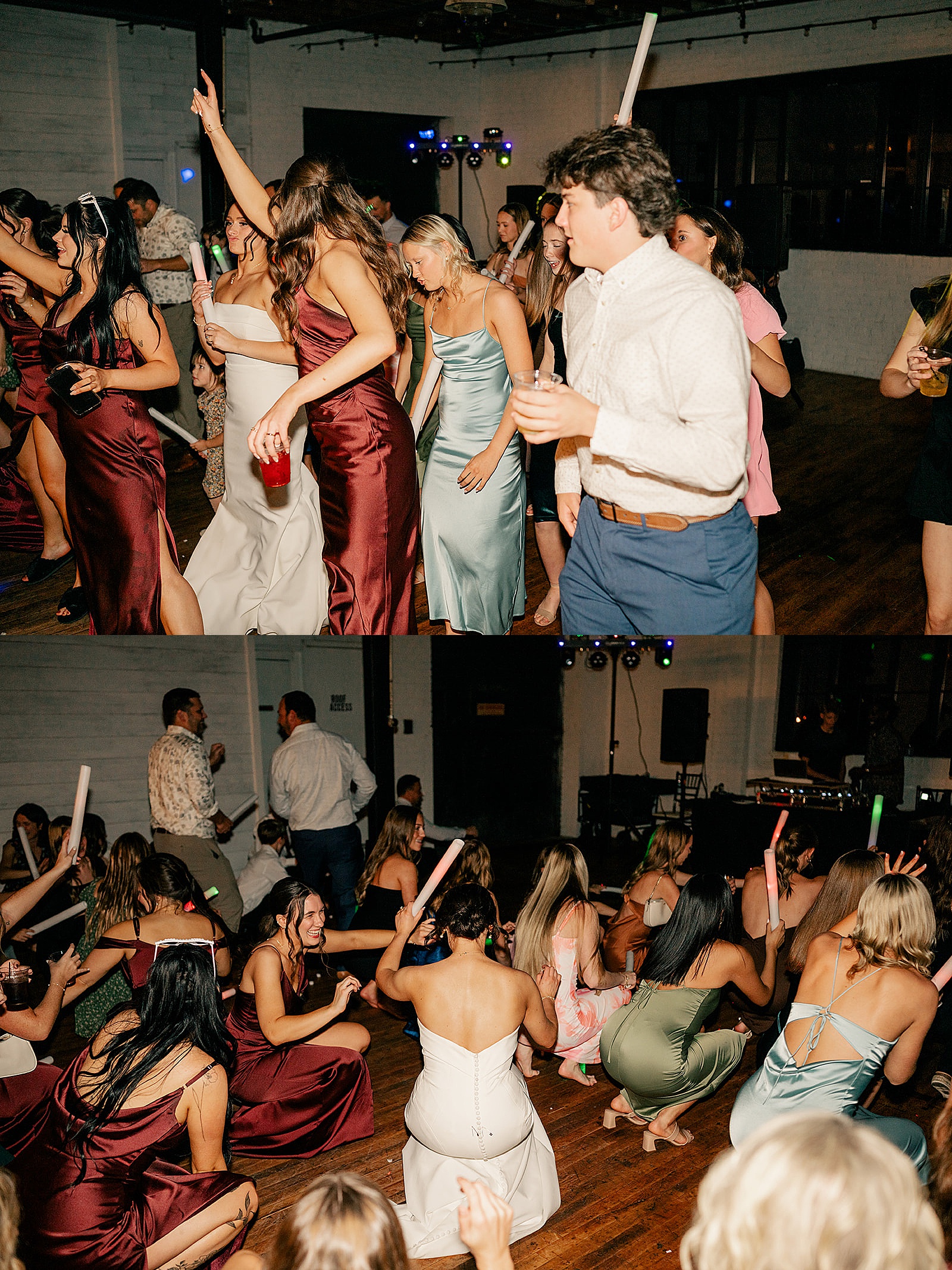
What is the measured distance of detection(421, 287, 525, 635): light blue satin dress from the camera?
3.08m

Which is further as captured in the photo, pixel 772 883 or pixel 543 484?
pixel 543 484

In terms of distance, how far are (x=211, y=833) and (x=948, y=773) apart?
14.6ft

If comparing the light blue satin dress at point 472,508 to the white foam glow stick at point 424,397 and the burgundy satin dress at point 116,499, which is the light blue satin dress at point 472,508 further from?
the burgundy satin dress at point 116,499

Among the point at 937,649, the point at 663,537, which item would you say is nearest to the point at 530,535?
the point at 663,537

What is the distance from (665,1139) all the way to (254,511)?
94.5 inches

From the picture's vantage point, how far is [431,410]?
3264mm

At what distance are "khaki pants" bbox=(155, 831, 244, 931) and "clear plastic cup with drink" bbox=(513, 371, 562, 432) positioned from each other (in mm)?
3458

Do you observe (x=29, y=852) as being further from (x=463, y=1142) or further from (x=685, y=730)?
(x=685, y=730)

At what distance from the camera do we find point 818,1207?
113cm

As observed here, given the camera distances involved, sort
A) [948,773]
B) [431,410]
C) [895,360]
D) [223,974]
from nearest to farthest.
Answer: [895,360] → [431,410] → [223,974] → [948,773]

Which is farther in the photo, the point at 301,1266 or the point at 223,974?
the point at 223,974

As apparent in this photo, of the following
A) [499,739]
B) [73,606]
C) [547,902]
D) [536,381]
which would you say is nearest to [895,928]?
[547,902]

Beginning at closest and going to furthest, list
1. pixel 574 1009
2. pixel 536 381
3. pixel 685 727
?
pixel 536 381, pixel 574 1009, pixel 685 727

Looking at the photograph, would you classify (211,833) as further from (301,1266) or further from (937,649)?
(937,649)
